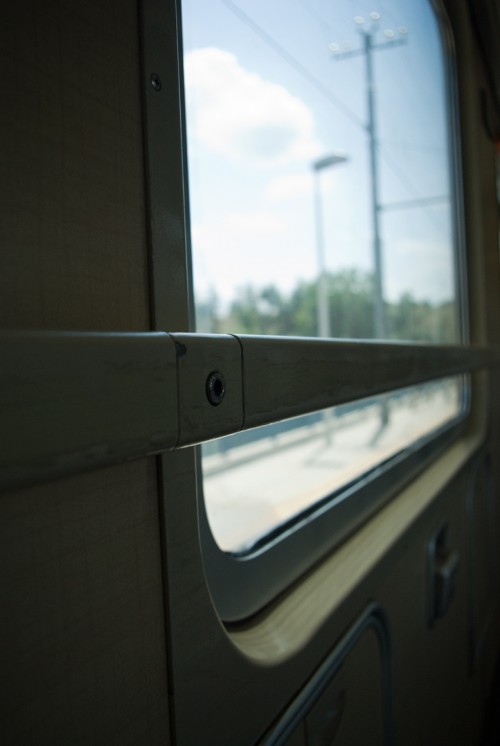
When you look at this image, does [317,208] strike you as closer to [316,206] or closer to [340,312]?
[316,206]

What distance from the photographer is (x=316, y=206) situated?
1928 millimetres

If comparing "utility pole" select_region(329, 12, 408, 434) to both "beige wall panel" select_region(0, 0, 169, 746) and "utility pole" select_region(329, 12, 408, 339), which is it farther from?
"beige wall panel" select_region(0, 0, 169, 746)

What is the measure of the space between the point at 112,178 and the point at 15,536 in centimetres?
29

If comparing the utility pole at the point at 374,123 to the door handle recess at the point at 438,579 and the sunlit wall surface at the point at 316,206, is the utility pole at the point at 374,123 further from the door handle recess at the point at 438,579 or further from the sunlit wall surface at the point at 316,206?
the door handle recess at the point at 438,579

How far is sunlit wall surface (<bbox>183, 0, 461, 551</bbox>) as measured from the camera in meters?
1.08

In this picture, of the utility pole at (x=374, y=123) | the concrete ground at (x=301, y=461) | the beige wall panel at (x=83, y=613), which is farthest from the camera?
the utility pole at (x=374, y=123)

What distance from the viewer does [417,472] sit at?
1753mm

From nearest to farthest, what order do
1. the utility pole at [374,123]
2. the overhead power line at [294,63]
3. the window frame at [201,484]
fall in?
the window frame at [201,484]
the overhead power line at [294,63]
the utility pole at [374,123]

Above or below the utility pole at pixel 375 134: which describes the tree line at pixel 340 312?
below

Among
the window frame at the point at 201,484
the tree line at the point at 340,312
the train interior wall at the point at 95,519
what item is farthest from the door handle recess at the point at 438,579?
the train interior wall at the point at 95,519

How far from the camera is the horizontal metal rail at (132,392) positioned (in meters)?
0.29

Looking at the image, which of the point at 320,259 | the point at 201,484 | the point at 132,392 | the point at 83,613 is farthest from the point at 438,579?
the point at 132,392

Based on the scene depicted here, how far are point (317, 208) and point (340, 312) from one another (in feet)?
1.88

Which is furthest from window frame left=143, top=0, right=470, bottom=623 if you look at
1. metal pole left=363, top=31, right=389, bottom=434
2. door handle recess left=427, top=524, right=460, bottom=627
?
metal pole left=363, top=31, right=389, bottom=434
